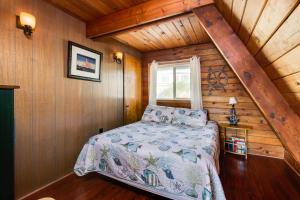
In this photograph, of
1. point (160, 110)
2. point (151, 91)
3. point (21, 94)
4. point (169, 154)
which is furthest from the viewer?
point (151, 91)

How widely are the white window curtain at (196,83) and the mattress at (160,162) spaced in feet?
4.16

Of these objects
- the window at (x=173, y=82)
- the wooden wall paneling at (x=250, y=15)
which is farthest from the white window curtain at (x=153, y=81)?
the wooden wall paneling at (x=250, y=15)

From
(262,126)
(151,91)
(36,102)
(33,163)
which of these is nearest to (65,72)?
(36,102)

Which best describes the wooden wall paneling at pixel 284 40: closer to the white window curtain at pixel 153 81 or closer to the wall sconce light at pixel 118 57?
the wall sconce light at pixel 118 57

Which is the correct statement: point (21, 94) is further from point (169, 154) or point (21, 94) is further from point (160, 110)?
point (160, 110)

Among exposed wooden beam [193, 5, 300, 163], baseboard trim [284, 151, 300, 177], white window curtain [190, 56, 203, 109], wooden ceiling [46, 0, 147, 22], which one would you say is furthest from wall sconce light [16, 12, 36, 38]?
baseboard trim [284, 151, 300, 177]

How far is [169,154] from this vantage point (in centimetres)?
150

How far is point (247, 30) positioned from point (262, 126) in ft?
7.37

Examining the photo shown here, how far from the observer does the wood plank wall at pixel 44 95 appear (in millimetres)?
1610

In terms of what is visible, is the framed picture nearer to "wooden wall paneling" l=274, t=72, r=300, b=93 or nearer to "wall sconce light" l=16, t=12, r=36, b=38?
"wall sconce light" l=16, t=12, r=36, b=38

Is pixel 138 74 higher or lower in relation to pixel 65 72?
higher

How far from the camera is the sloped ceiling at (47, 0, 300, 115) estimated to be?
89 centimetres

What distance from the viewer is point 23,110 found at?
167 cm

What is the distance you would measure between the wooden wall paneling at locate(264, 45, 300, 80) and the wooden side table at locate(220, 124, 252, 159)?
5.14ft
